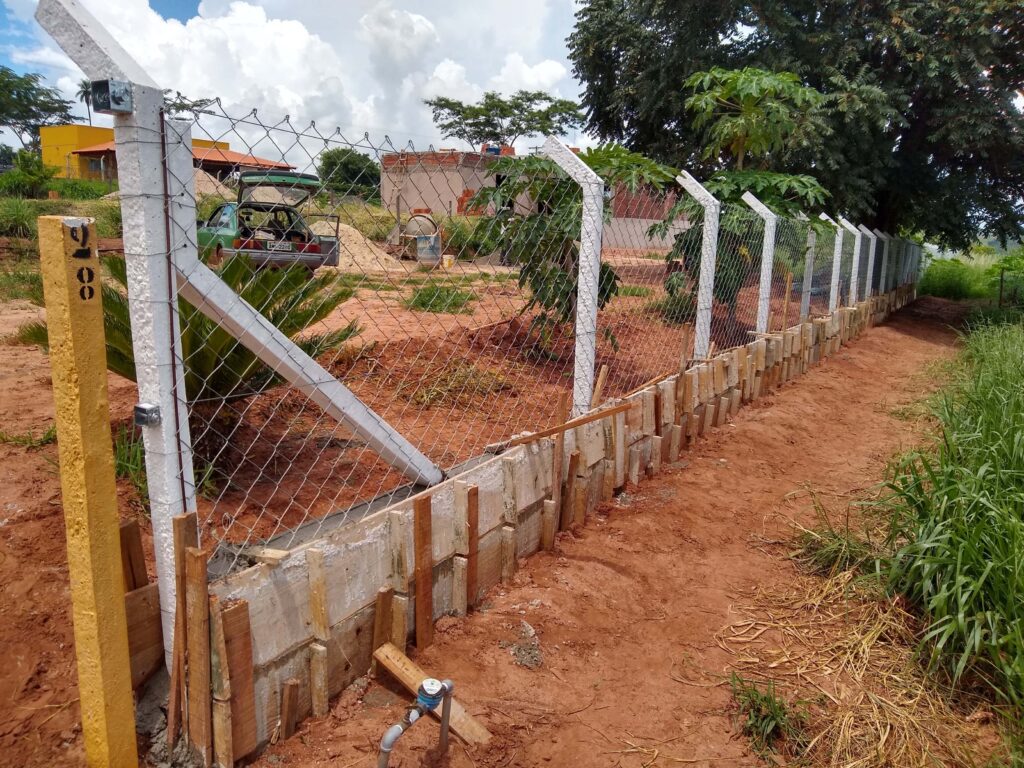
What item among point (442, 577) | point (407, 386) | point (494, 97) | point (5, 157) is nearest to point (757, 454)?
point (407, 386)

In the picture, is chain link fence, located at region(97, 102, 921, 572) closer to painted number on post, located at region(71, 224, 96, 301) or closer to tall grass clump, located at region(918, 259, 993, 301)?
painted number on post, located at region(71, 224, 96, 301)

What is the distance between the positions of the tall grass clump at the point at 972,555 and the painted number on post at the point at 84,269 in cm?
279

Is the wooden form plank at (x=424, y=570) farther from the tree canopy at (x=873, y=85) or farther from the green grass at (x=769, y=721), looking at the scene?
the tree canopy at (x=873, y=85)

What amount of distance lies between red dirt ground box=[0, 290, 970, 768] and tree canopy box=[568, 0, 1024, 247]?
7.71m

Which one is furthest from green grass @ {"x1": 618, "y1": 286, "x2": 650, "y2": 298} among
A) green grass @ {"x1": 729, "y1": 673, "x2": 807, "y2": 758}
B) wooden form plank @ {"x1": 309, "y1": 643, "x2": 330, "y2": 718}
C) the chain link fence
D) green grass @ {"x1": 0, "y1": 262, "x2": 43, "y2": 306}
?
green grass @ {"x1": 0, "y1": 262, "x2": 43, "y2": 306}

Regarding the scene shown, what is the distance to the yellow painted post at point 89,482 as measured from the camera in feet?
5.10

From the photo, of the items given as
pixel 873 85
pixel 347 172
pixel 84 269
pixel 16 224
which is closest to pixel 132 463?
pixel 347 172

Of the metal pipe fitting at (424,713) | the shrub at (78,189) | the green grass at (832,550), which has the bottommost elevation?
the green grass at (832,550)

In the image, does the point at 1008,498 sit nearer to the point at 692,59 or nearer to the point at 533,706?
the point at 533,706

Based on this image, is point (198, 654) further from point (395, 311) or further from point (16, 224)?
point (16, 224)

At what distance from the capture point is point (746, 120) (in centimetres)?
802

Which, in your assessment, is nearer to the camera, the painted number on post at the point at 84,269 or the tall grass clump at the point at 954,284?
the painted number on post at the point at 84,269

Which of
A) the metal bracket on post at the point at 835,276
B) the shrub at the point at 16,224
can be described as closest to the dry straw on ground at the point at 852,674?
the metal bracket on post at the point at 835,276

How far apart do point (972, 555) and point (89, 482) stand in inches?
115
